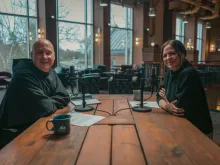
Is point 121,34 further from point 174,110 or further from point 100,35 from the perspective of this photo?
point 174,110

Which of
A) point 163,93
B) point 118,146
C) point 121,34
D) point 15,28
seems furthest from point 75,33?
point 118,146

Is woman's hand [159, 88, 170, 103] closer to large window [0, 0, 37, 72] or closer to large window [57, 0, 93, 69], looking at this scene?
large window [0, 0, 37, 72]

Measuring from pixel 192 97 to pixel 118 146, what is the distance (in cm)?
86

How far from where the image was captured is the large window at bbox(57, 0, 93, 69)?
32.9 feet

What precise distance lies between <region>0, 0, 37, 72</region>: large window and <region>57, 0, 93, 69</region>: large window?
4.06 feet

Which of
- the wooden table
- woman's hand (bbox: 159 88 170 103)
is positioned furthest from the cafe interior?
the wooden table

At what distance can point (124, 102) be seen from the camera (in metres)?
2.10

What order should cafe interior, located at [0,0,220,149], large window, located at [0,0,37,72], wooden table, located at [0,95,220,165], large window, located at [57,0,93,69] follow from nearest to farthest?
wooden table, located at [0,95,220,165] < cafe interior, located at [0,0,220,149] < large window, located at [0,0,37,72] < large window, located at [57,0,93,69]

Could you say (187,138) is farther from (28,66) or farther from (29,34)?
(29,34)

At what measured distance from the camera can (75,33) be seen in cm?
1049

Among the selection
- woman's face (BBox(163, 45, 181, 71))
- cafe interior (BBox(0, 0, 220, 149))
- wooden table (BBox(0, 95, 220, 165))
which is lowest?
wooden table (BBox(0, 95, 220, 165))

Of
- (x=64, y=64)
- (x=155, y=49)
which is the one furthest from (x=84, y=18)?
(x=155, y=49)

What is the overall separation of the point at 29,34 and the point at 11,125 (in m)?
8.30

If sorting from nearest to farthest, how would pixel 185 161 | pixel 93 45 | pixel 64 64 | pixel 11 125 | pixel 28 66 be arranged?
pixel 185 161 < pixel 11 125 < pixel 28 66 < pixel 64 64 < pixel 93 45
